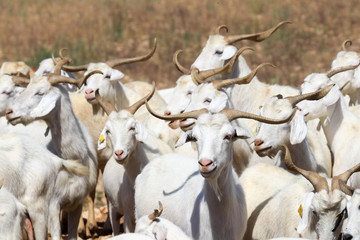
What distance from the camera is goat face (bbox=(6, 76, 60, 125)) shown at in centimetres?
833

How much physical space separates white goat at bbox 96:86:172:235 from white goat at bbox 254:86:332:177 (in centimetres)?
116

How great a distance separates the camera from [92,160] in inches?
350

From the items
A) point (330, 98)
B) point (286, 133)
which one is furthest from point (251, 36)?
point (286, 133)

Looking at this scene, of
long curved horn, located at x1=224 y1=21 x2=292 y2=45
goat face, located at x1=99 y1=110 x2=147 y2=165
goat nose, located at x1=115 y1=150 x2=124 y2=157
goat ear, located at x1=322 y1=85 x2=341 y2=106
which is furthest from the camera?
long curved horn, located at x1=224 y1=21 x2=292 y2=45

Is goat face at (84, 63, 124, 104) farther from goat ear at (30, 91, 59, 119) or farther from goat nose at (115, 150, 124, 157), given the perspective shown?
goat nose at (115, 150, 124, 157)

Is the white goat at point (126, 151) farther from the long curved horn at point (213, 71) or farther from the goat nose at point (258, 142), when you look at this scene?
the goat nose at point (258, 142)

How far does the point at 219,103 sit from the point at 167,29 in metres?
14.4

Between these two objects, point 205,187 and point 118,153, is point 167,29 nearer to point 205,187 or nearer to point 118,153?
point 118,153

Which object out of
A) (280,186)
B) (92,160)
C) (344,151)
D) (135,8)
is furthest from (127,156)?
(135,8)

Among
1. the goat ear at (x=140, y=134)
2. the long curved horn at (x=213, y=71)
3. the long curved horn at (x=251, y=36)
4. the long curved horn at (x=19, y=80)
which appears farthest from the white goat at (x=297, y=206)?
the long curved horn at (x=19, y=80)

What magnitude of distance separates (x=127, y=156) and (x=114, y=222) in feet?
3.78

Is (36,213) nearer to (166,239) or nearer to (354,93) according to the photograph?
(166,239)

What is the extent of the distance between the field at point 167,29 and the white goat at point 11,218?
468 inches

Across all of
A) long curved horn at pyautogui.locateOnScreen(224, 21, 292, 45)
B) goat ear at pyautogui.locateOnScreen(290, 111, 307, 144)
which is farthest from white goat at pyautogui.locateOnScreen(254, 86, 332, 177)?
long curved horn at pyautogui.locateOnScreen(224, 21, 292, 45)
